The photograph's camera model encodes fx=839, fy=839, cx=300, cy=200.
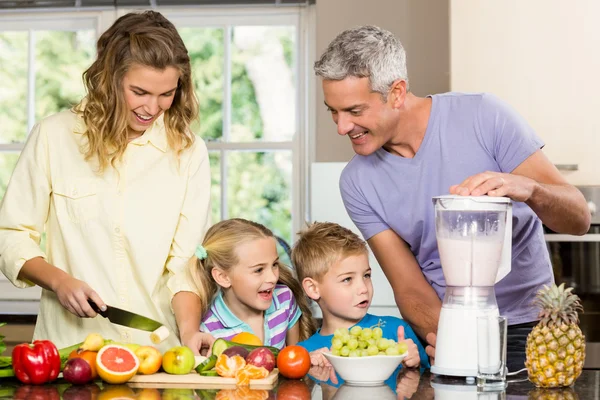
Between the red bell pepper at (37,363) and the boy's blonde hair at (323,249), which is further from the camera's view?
the boy's blonde hair at (323,249)

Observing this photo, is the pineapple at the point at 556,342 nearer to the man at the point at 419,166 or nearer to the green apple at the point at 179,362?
the man at the point at 419,166

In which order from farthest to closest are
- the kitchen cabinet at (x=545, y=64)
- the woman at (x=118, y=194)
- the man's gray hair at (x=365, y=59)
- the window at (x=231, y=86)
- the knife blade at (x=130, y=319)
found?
1. the window at (x=231, y=86)
2. the kitchen cabinet at (x=545, y=64)
3. the woman at (x=118, y=194)
4. the man's gray hair at (x=365, y=59)
5. the knife blade at (x=130, y=319)

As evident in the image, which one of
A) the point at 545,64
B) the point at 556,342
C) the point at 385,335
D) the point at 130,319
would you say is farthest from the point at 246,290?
the point at 545,64

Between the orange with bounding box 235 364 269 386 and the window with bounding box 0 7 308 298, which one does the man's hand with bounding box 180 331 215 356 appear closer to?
the orange with bounding box 235 364 269 386

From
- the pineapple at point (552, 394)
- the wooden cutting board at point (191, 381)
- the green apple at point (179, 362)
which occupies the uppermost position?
the green apple at point (179, 362)

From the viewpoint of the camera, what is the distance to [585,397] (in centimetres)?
134

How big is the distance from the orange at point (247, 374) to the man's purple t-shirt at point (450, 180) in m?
0.60

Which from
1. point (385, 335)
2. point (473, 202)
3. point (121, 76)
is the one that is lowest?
point (385, 335)

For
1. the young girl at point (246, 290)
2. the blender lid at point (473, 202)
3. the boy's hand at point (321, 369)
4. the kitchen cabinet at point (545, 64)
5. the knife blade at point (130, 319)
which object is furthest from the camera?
the kitchen cabinet at point (545, 64)

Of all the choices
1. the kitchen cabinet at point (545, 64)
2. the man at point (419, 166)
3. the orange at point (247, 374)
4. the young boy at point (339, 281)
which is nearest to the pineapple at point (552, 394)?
the man at point (419, 166)

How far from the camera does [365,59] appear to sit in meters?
1.80

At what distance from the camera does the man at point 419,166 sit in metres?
1.81

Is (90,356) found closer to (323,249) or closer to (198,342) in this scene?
(198,342)

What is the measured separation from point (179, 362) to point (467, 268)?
550mm
